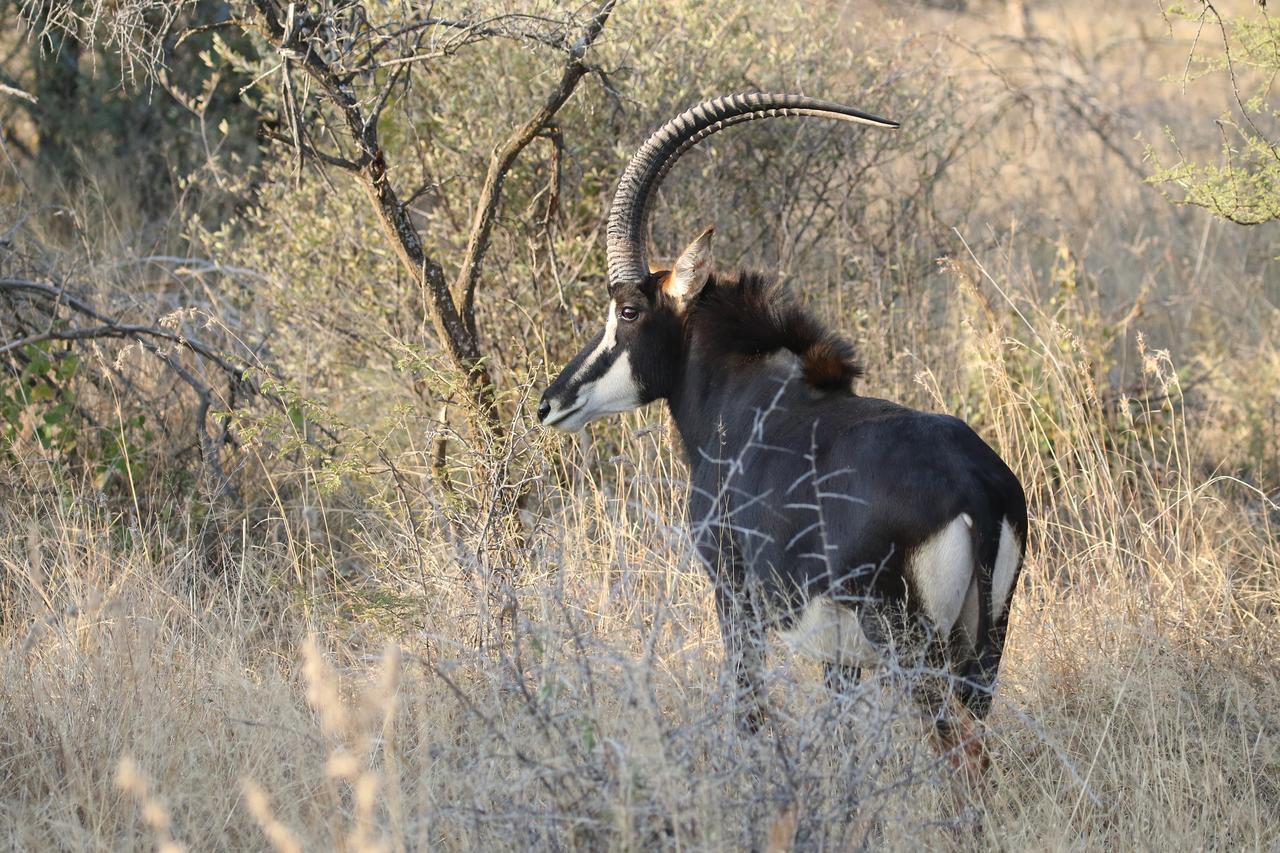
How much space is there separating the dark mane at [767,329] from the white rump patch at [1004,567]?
2.73 ft

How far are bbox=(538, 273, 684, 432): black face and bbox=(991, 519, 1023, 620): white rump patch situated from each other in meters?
1.49

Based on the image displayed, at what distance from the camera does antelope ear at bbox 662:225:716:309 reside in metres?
4.52

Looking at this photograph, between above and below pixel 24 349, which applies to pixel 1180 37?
above

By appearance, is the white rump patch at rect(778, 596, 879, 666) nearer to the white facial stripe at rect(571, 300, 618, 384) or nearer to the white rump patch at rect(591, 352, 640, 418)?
the white rump patch at rect(591, 352, 640, 418)

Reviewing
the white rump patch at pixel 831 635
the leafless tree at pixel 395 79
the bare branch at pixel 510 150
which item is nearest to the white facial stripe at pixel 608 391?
the leafless tree at pixel 395 79

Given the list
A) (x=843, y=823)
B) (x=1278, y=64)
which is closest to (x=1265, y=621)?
(x=1278, y=64)

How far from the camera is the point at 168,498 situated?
6.14 metres

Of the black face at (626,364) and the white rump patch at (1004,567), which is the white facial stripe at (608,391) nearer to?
the black face at (626,364)

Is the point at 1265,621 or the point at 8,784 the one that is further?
the point at 1265,621

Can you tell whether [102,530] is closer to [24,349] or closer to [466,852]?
[24,349]

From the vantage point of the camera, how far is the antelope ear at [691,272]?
14.8ft

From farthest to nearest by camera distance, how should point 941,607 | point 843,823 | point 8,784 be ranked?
point 8,784 < point 941,607 < point 843,823

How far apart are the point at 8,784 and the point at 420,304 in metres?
3.47

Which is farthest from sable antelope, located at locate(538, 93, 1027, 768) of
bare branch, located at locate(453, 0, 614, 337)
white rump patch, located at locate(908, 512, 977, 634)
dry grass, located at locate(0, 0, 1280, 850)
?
bare branch, located at locate(453, 0, 614, 337)
